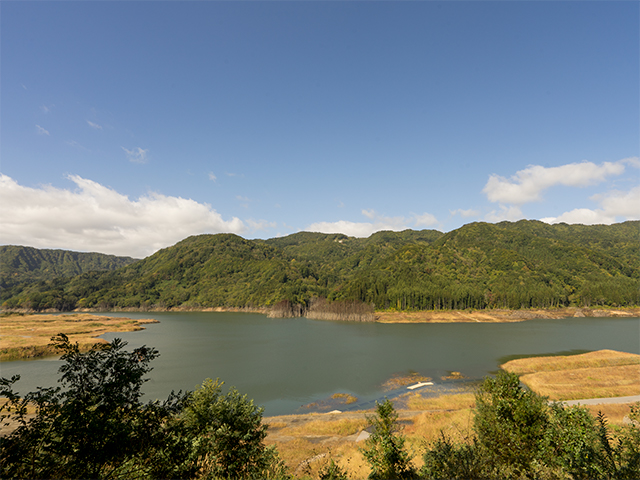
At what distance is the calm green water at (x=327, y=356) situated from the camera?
2156 inches

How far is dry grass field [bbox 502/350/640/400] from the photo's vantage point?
46.6 m

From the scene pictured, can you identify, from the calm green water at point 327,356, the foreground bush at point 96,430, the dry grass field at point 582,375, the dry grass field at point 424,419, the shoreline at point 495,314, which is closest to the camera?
the foreground bush at point 96,430

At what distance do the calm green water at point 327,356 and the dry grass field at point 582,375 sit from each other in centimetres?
820

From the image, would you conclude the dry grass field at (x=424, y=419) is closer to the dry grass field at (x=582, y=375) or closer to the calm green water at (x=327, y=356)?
the dry grass field at (x=582, y=375)

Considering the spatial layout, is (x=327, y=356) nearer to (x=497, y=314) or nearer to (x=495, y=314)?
(x=495, y=314)

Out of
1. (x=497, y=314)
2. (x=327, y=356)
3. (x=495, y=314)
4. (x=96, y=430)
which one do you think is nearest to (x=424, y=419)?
(x=96, y=430)

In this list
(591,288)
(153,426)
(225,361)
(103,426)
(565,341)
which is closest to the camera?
(103,426)

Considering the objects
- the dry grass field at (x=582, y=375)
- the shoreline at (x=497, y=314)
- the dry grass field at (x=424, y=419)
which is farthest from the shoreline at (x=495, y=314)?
the dry grass field at (x=424, y=419)

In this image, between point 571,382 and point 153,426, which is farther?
point 571,382

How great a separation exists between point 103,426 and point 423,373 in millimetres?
63236

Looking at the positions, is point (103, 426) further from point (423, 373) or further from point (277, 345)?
point (277, 345)

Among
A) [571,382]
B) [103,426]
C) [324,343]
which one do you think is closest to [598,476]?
[103,426]

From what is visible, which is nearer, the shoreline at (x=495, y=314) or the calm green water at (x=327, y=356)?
the calm green water at (x=327, y=356)

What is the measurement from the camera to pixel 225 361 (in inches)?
2901
